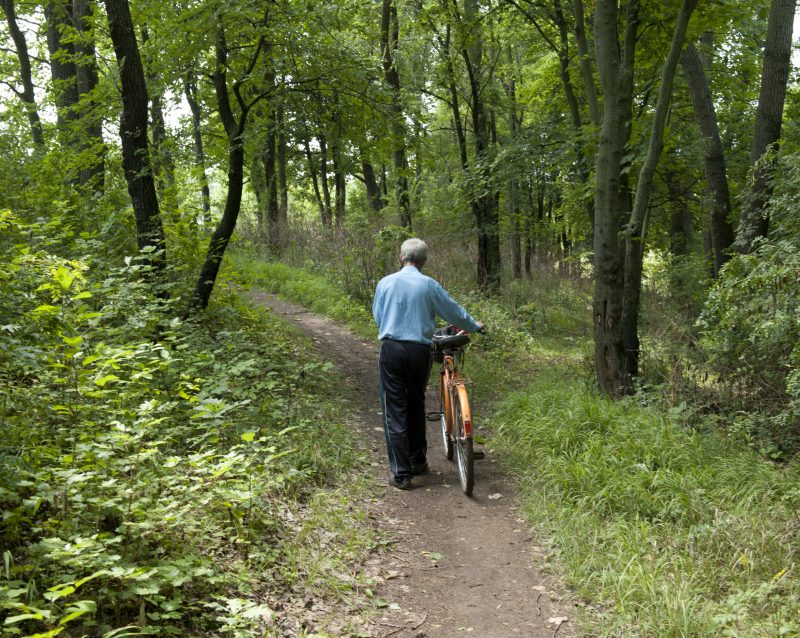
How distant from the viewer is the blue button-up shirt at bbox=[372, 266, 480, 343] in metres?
5.65

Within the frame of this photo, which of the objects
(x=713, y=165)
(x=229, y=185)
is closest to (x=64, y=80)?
(x=229, y=185)

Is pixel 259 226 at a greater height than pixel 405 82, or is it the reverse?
pixel 405 82

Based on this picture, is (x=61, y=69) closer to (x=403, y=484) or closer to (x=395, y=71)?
(x=395, y=71)

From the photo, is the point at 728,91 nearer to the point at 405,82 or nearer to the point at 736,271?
the point at 405,82

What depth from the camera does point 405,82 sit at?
16016mm

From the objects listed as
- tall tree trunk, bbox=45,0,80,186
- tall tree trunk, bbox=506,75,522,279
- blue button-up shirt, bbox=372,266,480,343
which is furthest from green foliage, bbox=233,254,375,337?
tall tree trunk, bbox=506,75,522,279

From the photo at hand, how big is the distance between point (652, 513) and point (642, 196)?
457cm

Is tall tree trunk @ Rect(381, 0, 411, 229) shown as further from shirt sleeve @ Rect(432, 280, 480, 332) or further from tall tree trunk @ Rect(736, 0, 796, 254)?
tall tree trunk @ Rect(736, 0, 796, 254)

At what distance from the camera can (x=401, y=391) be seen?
5723mm

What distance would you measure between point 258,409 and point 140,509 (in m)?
2.89

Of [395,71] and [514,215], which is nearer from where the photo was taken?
[395,71]

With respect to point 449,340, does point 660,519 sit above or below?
below

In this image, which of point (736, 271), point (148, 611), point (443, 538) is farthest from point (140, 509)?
point (736, 271)

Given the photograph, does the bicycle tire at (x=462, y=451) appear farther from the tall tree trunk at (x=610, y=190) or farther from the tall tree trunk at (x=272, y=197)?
the tall tree trunk at (x=272, y=197)
